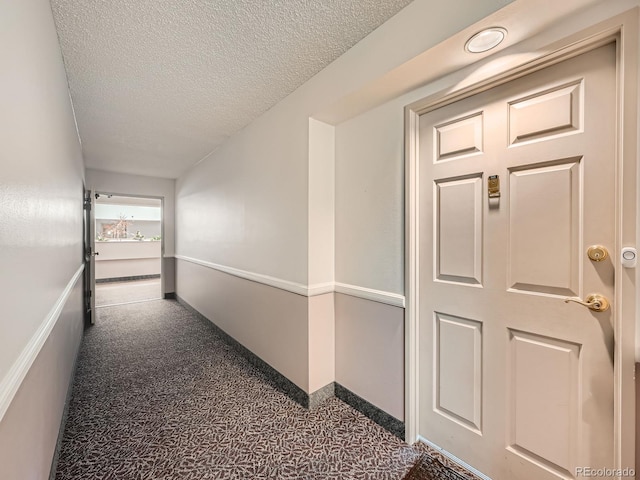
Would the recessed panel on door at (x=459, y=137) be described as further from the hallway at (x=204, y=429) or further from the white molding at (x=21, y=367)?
the white molding at (x=21, y=367)

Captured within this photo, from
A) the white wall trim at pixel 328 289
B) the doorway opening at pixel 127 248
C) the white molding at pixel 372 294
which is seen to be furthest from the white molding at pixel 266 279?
the doorway opening at pixel 127 248

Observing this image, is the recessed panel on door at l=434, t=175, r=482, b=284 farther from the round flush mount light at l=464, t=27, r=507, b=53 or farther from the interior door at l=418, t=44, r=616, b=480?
the round flush mount light at l=464, t=27, r=507, b=53

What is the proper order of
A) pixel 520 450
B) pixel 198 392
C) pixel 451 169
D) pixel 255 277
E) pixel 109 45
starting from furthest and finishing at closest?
pixel 255 277, pixel 198 392, pixel 109 45, pixel 451 169, pixel 520 450

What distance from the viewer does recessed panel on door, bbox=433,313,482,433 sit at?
4.79ft

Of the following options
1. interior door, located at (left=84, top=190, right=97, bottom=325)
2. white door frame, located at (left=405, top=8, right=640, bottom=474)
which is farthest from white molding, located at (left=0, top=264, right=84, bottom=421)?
interior door, located at (left=84, top=190, right=97, bottom=325)

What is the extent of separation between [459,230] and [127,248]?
28.3 ft

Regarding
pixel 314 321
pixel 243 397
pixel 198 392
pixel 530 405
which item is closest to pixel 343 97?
pixel 314 321

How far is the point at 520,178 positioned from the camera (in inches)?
51.3

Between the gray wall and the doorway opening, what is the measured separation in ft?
15.8

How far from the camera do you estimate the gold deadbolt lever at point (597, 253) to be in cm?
110

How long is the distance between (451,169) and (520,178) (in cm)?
34

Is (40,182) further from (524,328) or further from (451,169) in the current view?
(524,328)

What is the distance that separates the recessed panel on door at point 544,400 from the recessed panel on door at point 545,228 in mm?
272

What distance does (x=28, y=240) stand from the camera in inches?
40.1
